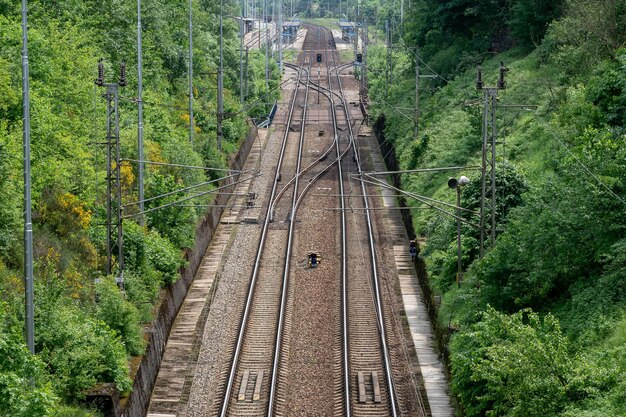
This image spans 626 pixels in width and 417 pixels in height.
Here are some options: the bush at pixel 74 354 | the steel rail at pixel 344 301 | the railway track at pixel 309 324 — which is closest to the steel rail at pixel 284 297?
the railway track at pixel 309 324

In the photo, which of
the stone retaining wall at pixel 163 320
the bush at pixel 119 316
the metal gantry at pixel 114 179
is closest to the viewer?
the stone retaining wall at pixel 163 320

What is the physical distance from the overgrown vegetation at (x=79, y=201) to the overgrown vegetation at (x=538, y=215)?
9.30 meters

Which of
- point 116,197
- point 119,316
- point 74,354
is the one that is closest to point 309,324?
point 119,316

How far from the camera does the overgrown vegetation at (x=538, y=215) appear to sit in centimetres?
2238

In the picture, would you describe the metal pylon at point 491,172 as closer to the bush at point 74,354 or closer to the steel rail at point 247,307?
the steel rail at point 247,307

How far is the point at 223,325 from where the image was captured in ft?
117

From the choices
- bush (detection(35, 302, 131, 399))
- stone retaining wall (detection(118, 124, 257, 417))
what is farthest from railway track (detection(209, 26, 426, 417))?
bush (detection(35, 302, 131, 399))

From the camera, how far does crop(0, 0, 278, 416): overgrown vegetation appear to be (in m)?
25.7

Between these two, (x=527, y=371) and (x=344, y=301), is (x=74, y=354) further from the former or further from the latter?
(x=344, y=301)

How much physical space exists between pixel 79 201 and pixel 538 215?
589 inches

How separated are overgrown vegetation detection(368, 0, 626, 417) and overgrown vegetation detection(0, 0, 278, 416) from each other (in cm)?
930

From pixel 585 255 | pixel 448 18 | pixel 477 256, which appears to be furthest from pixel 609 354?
pixel 448 18

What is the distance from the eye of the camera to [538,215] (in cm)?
3056

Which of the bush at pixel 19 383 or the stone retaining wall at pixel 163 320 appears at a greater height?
the bush at pixel 19 383
